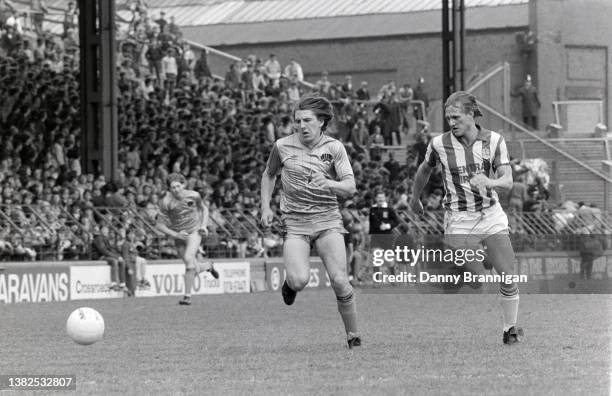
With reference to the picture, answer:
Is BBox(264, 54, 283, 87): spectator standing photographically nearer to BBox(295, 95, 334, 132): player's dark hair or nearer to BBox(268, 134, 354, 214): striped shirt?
BBox(268, 134, 354, 214): striped shirt

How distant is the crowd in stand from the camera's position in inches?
1047

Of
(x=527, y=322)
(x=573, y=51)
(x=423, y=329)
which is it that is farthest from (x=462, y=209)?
(x=573, y=51)

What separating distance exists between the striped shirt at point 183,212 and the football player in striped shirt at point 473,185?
10.4 meters

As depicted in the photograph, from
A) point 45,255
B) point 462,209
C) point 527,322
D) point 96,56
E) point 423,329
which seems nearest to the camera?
point 462,209

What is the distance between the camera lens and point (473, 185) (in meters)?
12.0

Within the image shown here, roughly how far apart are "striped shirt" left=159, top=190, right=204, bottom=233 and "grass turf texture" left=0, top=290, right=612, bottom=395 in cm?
293

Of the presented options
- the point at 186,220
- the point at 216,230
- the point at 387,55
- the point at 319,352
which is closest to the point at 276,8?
the point at 387,55

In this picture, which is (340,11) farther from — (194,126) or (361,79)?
(194,126)

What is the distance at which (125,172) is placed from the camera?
31.2 metres

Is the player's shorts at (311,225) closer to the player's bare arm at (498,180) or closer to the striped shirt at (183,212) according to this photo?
the player's bare arm at (498,180)

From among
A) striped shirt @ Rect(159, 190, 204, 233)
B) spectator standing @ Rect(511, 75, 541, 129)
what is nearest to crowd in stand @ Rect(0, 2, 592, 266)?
striped shirt @ Rect(159, 190, 204, 233)

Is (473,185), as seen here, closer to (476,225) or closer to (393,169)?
(476,225)

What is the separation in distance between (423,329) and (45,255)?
12.5 m

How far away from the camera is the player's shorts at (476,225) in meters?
12.2
